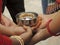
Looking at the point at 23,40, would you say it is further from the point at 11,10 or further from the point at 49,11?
the point at 11,10

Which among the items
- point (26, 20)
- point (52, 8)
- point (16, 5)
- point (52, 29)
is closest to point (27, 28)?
point (26, 20)

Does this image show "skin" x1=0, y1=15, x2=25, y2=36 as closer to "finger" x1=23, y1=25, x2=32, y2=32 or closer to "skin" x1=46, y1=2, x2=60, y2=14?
"finger" x1=23, y1=25, x2=32, y2=32

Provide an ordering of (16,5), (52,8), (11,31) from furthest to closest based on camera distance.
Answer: (16,5)
(52,8)
(11,31)

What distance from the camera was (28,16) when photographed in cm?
107

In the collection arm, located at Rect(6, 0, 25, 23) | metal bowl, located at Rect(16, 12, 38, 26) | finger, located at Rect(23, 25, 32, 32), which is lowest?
arm, located at Rect(6, 0, 25, 23)

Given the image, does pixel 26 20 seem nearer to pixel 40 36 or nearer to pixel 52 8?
pixel 40 36

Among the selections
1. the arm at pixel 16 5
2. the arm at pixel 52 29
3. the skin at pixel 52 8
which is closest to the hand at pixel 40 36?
the arm at pixel 52 29

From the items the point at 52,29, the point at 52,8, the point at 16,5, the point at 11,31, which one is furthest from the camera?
the point at 16,5

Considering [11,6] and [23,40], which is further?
[11,6]

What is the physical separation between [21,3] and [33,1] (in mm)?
607

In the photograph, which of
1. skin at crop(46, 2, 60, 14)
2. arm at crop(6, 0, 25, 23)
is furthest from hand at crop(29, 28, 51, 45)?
arm at crop(6, 0, 25, 23)

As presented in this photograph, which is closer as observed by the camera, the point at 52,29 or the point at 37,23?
the point at 52,29

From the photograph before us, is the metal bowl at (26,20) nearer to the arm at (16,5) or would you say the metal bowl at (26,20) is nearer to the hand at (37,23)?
the hand at (37,23)

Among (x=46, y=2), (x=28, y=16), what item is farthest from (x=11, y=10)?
(x=28, y=16)
